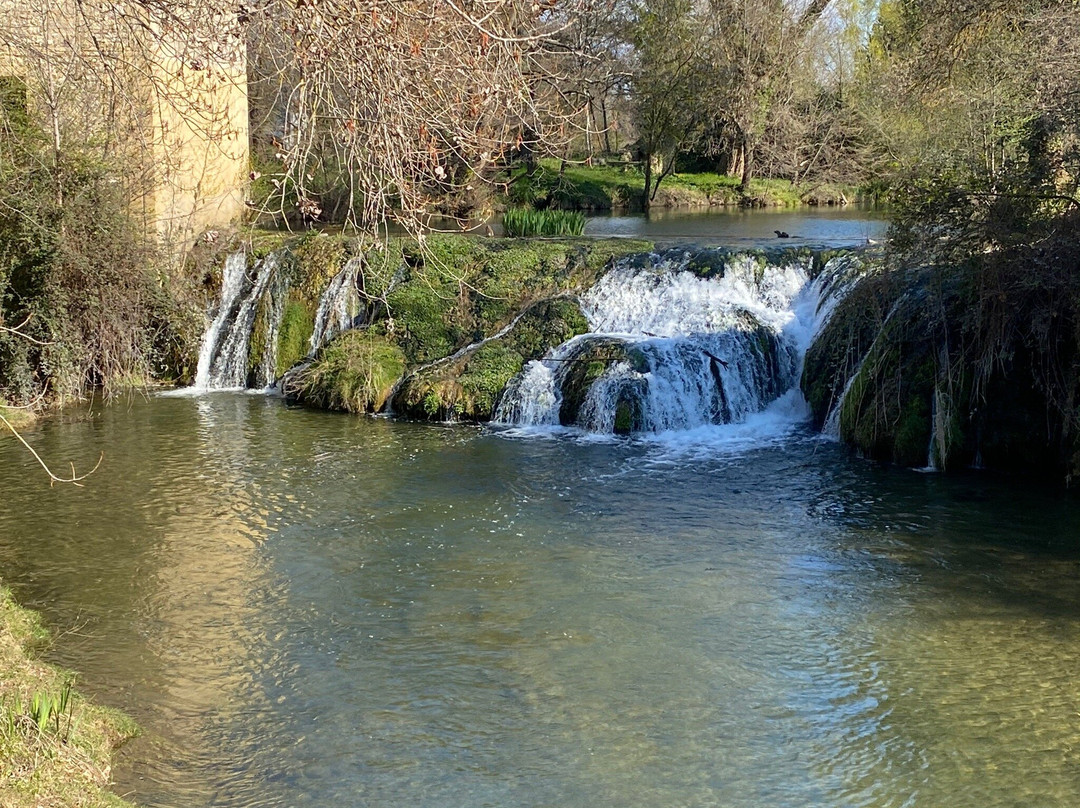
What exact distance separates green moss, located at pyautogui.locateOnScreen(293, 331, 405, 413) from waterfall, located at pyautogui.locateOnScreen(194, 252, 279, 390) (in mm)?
1343

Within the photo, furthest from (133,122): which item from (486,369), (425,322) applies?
(486,369)

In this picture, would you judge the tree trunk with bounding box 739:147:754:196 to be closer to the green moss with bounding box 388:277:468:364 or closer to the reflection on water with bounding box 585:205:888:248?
the reflection on water with bounding box 585:205:888:248

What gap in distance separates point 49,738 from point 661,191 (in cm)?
2510

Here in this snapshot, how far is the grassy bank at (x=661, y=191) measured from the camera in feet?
88.1

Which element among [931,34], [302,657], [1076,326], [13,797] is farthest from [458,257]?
[13,797]

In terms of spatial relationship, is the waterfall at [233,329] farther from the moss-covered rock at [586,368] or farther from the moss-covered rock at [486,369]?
the moss-covered rock at [586,368]

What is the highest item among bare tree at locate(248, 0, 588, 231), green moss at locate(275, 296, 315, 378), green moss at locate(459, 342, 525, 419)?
bare tree at locate(248, 0, 588, 231)

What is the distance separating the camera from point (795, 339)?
13352mm

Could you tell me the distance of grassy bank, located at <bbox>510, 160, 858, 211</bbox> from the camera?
26.9 m

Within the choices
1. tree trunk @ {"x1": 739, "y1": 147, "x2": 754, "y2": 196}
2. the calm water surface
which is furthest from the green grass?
tree trunk @ {"x1": 739, "y1": 147, "x2": 754, "y2": 196}

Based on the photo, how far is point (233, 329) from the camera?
15156mm

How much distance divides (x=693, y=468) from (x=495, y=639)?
432cm

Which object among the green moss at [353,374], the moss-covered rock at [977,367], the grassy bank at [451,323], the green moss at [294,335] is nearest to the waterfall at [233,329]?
the green moss at [294,335]

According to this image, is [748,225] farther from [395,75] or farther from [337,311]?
[395,75]
